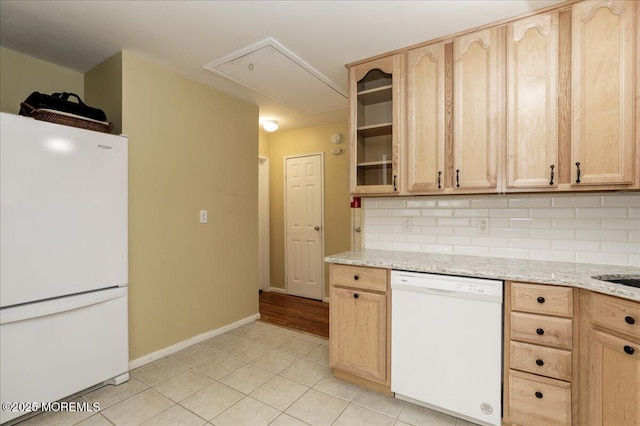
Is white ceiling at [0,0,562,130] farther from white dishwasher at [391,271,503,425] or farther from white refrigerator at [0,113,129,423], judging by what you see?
white dishwasher at [391,271,503,425]

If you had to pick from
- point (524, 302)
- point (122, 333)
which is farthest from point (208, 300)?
point (524, 302)

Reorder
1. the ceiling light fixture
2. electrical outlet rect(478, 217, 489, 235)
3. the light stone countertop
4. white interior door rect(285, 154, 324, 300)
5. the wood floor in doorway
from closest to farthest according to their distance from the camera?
1. the light stone countertop
2. electrical outlet rect(478, 217, 489, 235)
3. the wood floor in doorway
4. the ceiling light fixture
5. white interior door rect(285, 154, 324, 300)

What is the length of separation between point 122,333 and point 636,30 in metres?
3.64

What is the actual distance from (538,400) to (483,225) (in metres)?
1.10

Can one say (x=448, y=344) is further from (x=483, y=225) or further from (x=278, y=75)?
(x=278, y=75)

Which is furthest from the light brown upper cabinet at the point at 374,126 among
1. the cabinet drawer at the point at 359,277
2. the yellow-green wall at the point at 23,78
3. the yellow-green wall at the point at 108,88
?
the yellow-green wall at the point at 23,78

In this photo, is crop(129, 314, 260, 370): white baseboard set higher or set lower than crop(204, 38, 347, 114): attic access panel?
lower

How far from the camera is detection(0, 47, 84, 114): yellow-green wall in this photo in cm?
217


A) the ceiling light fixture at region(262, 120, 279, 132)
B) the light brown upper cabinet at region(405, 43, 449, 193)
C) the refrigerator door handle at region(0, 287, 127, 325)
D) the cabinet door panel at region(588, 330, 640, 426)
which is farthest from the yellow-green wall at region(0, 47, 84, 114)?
the cabinet door panel at region(588, 330, 640, 426)

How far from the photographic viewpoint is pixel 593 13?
165 cm

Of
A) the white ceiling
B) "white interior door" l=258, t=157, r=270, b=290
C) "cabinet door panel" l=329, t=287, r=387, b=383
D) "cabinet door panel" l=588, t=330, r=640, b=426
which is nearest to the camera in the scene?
"cabinet door panel" l=588, t=330, r=640, b=426

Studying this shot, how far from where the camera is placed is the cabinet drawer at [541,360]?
4.86 feet

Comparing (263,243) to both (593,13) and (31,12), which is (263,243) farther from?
(593,13)

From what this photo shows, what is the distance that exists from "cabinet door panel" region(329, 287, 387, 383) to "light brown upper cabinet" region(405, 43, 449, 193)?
0.88m
